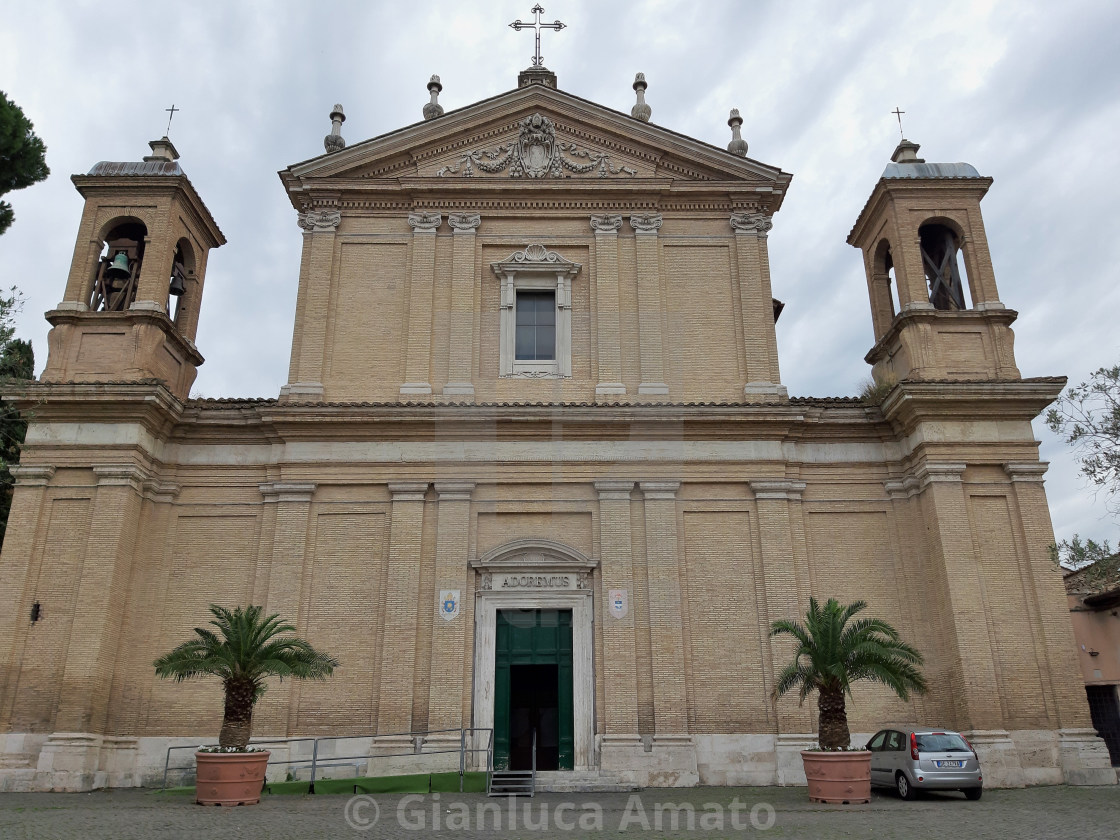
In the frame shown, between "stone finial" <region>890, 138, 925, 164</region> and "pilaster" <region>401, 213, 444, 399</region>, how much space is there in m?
9.83

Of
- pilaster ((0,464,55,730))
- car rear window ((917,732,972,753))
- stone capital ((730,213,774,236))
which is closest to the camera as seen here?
car rear window ((917,732,972,753))

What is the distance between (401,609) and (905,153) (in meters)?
14.0

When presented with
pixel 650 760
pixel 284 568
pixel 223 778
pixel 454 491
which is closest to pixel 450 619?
pixel 454 491

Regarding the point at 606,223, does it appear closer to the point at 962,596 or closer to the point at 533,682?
the point at 533,682

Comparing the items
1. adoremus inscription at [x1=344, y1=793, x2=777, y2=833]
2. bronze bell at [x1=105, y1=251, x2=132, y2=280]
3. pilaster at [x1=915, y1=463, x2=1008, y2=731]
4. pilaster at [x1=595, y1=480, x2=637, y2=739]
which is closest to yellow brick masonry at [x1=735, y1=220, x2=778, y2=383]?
pilaster at [x1=915, y1=463, x2=1008, y2=731]

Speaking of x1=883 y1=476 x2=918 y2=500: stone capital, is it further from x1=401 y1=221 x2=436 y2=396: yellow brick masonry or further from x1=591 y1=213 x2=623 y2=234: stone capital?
x1=401 y1=221 x2=436 y2=396: yellow brick masonry

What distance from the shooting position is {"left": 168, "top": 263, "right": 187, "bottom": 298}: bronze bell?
1878 centimetres

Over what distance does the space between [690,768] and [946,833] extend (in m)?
5.54

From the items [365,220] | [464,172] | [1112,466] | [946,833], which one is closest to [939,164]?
[1112,466]

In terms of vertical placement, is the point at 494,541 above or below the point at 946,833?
above

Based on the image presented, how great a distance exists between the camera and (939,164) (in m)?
18.7

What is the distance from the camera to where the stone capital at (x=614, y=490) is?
1644 centimetres

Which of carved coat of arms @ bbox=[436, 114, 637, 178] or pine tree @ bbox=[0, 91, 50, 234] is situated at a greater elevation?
carved coat of arms @ bbox=[436, 114, 637, 178]

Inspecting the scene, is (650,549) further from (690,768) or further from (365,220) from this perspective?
(365,220)
